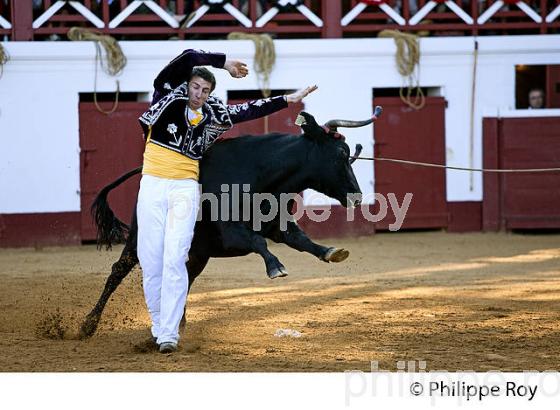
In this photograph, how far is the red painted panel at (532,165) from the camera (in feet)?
45.4

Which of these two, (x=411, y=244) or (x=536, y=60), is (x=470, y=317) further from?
(x=536, y=60)

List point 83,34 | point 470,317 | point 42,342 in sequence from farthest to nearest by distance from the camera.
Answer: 1. point 83,34
2. point 470,317
3. point 42,342

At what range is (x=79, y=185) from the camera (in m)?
13.1

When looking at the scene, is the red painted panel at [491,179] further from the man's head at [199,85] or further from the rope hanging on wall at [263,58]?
the man's head at [199,85]

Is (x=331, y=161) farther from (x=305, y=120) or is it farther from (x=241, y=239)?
(x=241, y=239)

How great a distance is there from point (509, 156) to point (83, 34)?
5.80 metres

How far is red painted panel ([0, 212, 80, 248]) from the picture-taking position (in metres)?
13.0

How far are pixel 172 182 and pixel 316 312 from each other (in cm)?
230

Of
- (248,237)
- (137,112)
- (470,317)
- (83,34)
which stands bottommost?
(470,317)

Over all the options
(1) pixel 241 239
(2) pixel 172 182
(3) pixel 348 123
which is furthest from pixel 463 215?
(2) pixel 172 182

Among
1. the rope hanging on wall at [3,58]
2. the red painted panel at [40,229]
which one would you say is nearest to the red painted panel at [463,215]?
the red painted panel at [40,229]

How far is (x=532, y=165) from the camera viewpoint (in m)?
13.9

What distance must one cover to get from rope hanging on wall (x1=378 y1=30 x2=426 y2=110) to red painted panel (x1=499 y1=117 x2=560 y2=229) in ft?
4.05

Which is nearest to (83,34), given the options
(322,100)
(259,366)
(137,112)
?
(137,112)
